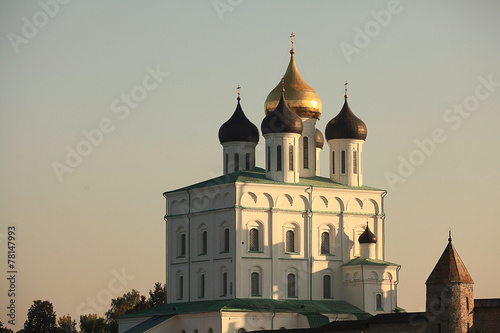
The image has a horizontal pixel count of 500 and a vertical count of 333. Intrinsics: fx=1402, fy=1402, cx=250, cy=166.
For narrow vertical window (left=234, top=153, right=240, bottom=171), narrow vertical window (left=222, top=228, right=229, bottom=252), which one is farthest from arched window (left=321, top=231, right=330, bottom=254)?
narrow vertical window (left=234, top=153, right=240, bottom=171)

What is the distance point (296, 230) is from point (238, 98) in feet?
24.2

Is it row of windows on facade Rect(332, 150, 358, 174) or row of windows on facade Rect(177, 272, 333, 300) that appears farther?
row of windows on facade Rect(332, 150, 358, 174)

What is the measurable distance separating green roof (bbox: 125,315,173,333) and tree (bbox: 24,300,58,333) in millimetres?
17525

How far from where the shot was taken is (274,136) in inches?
2569

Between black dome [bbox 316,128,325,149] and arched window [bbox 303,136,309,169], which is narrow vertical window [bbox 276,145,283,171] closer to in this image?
arched window [bbox 303,136,309,169]

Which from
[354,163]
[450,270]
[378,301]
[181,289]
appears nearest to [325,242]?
[378,301]

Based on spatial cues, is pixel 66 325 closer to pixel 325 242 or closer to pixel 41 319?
pixel 41 319

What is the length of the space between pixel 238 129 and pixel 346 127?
5.18 m

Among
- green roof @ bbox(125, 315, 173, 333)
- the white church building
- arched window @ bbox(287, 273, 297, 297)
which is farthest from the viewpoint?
arched window @ bbox(287, 273, 297, 297)

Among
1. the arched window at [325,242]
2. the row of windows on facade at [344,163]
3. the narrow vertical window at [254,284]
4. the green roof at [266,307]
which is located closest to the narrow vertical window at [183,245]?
the green roof at [266,307]

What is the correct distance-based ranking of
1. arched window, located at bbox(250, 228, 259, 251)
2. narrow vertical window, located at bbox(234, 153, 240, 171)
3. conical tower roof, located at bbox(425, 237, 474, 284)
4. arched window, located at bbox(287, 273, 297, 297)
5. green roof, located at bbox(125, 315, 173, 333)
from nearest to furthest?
1. conical tower roof, located at bbox(425, 237, 474, 284)
2. green roof, located at bbox(125, 315, 173, 333)
3. arched window, located at bbox(250, 228, 259, 251)
4. arched window, located at bbox(287, 273, 297, 297)
5. narrow vertical window, located at bbox(234, 153, 240, 171)

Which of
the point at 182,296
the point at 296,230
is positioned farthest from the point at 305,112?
the point at 182,296

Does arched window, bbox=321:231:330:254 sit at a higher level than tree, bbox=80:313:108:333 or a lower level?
higher

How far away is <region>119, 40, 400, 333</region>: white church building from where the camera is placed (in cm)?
6322
